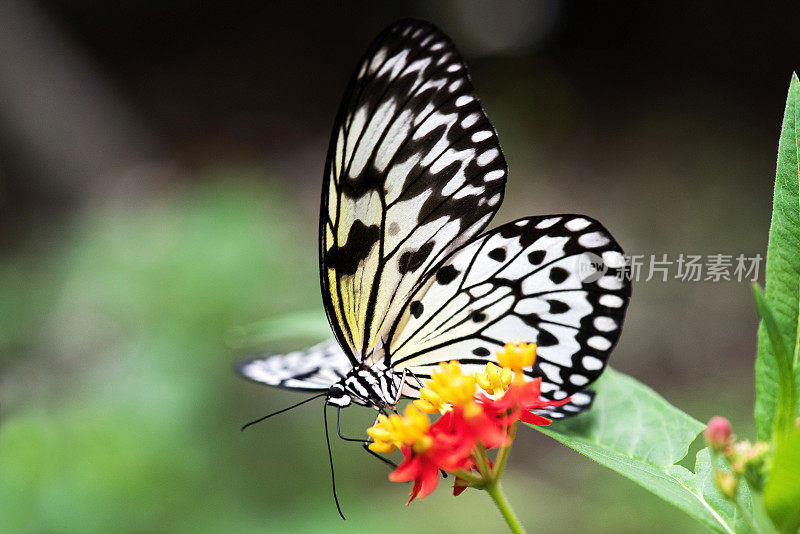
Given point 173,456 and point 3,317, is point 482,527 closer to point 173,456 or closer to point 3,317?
point 173,456

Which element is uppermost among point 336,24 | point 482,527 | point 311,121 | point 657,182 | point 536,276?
point 336,24

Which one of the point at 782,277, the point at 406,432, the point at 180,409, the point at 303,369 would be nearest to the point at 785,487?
the point at 782,277

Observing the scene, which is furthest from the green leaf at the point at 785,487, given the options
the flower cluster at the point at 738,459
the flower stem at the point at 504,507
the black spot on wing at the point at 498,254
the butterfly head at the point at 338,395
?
the butterfly head at the point at 338,395

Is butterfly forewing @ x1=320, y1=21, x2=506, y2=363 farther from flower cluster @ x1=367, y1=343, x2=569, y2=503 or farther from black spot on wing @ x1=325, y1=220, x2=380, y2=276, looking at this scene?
flower cluster @ x1=367, y1=343, x2=569, y2=503

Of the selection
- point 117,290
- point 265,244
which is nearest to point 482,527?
point 265,244

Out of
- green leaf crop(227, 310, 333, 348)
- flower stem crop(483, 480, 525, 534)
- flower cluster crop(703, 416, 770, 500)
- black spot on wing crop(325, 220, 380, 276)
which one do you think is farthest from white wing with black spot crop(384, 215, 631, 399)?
flower cluster crop(703, 416, 770, 500)
